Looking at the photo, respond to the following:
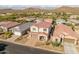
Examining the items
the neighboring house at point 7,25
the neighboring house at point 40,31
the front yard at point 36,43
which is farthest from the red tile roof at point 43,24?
the neighboring house at point 7,25

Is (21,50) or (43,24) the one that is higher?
(43,24)

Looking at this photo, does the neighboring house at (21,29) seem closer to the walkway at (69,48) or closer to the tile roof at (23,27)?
the tile roof at (23,27)

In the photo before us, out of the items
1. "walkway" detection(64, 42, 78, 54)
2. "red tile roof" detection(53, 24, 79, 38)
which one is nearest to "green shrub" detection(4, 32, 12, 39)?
"red tile roof" detection(53, 24, 79, 38)

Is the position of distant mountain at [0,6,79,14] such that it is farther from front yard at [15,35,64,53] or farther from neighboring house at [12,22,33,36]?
front yard at [15,35,64,53]

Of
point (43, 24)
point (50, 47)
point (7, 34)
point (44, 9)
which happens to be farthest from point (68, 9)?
point (7, 34)

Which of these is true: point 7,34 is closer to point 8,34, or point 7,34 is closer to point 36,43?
point 8,34
